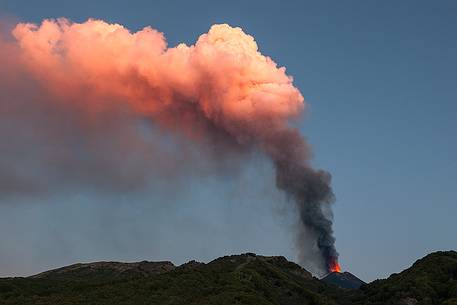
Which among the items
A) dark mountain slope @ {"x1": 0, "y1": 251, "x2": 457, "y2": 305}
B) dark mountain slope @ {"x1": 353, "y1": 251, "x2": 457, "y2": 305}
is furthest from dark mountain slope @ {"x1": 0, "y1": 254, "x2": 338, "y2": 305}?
dark mountain slope @ {"x1": 353, "y1": 251, "x2": 457, "y2": 305}

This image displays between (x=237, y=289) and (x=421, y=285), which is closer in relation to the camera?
(x=237, y=289)

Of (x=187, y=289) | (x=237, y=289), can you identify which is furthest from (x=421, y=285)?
(x=187, y=289)

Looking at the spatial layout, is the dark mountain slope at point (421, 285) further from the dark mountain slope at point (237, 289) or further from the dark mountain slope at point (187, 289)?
the dark mountain slope at point (187, 289)

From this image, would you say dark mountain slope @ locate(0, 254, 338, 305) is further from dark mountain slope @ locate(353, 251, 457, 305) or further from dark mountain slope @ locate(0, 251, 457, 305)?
dark mountain slope @ locate(353, 251, 457, 305)

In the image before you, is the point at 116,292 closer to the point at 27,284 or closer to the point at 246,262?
the point at 27,284

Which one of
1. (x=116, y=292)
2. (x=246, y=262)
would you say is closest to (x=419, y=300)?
(x=246, y=262)

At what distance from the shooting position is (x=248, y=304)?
124 metres

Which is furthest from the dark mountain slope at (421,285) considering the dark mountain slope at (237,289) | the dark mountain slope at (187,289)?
the dark mountain slope at (187,289)

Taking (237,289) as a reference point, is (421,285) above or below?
above

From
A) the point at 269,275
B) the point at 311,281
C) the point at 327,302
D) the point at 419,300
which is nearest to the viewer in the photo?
the point at 419,300

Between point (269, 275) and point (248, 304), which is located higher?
point (269, 275)

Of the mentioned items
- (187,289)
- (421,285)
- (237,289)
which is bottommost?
(187,289)

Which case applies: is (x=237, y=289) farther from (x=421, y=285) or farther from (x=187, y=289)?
(x=421, y=285)

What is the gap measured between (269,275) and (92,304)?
74.9m
